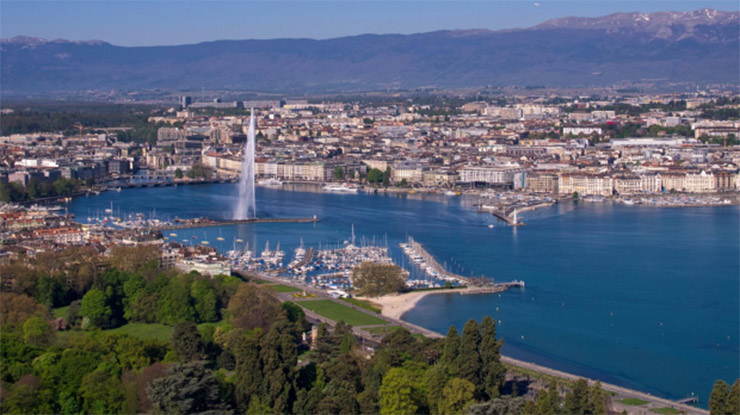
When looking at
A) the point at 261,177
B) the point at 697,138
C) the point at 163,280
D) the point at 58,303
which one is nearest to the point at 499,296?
the point at 163,280

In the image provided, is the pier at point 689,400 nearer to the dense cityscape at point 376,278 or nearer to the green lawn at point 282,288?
the dense cityscape at point 376,278

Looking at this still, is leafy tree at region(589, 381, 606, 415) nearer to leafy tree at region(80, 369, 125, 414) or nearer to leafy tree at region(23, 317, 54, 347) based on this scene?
leafy tree at region(80, 369, 125, 414)

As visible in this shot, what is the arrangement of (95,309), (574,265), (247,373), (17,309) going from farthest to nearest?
(574,265)
(95,309)
(17,309)
(247,373)

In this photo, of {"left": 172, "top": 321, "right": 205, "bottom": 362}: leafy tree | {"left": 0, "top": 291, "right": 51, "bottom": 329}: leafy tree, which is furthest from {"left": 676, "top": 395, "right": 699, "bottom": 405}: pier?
{"left": 0, "top": 291, "right": 51, "bottom": 329}: leafy tree

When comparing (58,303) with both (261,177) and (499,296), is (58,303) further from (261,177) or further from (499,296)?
(261,177)

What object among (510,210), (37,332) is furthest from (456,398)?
(510,210)

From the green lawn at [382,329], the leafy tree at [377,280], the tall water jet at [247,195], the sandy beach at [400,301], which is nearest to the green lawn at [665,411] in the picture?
the green lawn at [382,329]

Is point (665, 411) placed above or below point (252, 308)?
below

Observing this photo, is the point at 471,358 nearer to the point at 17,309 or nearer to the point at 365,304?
the point at 365,304
